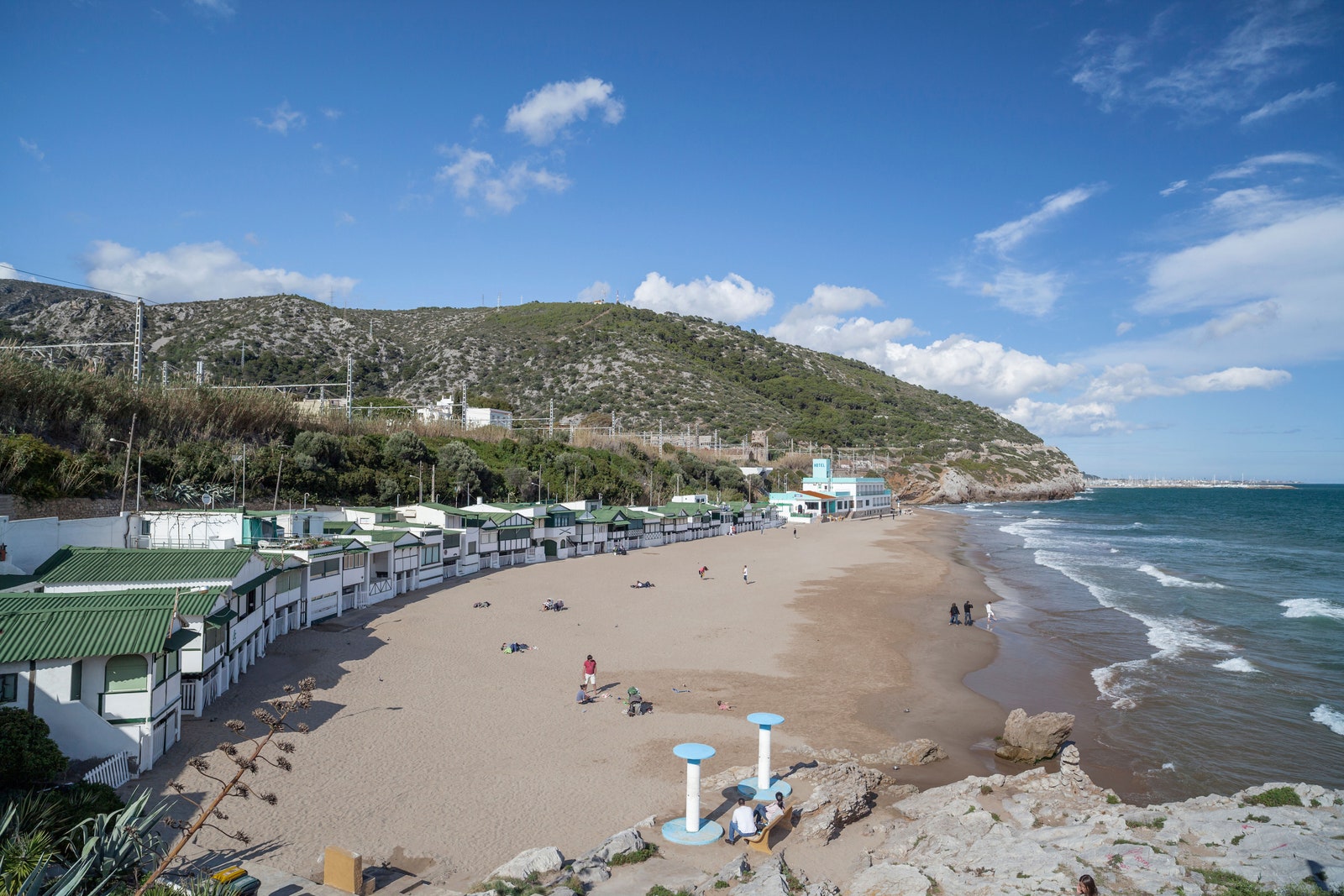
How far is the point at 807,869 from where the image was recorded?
11523mm

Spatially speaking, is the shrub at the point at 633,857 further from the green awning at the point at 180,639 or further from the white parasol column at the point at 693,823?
the green awning at the point at 180,639

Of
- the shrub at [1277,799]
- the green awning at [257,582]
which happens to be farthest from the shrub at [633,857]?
the green awning at [257,582]

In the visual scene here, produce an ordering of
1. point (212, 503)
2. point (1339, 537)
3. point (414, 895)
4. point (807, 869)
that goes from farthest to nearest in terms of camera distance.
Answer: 1. point (1339, 537)
2. point (212, 503)
3. point (807, 869)
4. point (414, 895)

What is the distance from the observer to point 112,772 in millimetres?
12570

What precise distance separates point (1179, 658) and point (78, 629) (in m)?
31.3

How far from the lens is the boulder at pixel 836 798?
497 inches

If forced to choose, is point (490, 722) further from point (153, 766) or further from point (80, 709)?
point (80, 709)

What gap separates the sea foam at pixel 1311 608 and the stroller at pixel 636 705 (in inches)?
1190

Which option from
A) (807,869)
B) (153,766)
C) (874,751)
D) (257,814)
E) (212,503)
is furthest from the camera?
(212,503)

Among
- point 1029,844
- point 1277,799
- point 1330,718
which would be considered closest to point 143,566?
point 1029,844

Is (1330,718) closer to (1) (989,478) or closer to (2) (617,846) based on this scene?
(2) (617,846)

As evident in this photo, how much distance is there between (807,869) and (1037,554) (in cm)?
4958

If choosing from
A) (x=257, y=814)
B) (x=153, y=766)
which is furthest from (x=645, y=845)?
(x=153, y=766)

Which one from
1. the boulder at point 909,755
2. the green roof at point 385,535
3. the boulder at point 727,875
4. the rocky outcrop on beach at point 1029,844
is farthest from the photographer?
the green roof at point 385,535
